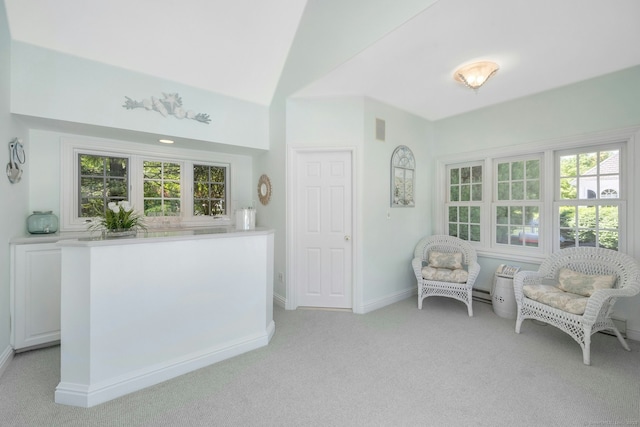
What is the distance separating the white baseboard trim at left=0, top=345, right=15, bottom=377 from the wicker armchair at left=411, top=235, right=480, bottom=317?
395 cm

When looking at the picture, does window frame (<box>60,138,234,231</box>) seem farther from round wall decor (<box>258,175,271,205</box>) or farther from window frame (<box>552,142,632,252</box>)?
window frame (<box>552,142,632,252</box>)

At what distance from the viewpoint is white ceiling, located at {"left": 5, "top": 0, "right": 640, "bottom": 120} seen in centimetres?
203

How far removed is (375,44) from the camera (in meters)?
2.32

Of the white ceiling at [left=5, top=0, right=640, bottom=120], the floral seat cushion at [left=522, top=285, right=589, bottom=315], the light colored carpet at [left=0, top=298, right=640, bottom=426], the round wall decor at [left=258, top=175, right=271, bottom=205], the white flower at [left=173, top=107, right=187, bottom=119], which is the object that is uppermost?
the white ceiling at [left=5, top=0, right=640, bottom=120]

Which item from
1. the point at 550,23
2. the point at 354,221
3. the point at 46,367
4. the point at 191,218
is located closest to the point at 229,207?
the point at 191,218

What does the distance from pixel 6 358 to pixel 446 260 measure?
14.6ft

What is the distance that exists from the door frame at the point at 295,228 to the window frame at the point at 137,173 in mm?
1133

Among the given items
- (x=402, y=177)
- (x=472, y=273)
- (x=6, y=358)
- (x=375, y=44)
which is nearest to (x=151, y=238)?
(x=6, y=358)

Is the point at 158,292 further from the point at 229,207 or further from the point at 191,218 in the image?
the point at 229,207

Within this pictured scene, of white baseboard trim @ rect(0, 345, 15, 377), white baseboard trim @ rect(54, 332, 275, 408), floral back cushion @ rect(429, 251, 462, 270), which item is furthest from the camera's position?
floral back cushion @ rect(429, 251, 462, 270)

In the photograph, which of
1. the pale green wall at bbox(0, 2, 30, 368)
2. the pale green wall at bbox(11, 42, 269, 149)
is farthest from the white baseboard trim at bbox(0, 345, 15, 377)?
the pale green wall at bbox(11, 42, 269, 149)

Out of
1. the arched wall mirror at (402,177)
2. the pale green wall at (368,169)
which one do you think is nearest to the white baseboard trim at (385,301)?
the pale green wall at (368,169)

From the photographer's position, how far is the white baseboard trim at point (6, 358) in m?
2.17

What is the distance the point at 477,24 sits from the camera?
2068mm
